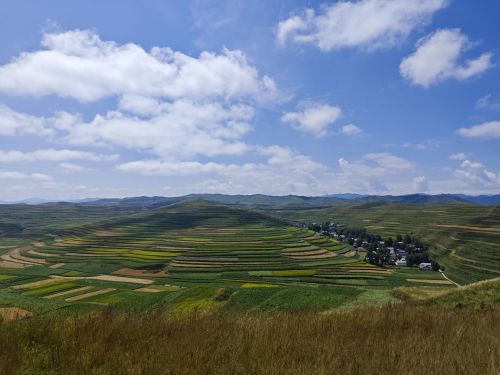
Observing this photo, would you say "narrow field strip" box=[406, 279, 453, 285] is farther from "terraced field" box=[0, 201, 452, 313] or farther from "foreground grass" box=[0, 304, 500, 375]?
"foreground grass" box=[0, 304, 500, 375]

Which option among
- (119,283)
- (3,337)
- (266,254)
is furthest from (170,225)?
(3,337)

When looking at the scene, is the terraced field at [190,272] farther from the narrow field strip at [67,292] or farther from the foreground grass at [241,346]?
the foreground grass at [241,346]

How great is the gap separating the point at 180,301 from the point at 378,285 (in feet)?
129

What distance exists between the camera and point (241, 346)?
16.3ft

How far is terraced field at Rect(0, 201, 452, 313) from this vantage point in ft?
127

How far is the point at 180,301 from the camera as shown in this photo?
39.9 m

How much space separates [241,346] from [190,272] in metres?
73.7

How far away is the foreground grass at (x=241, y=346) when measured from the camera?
4199mm

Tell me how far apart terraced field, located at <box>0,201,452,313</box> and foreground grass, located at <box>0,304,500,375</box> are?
69.3ft

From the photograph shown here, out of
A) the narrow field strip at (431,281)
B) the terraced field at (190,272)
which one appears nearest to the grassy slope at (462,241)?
the narrow field strip at (431,281)

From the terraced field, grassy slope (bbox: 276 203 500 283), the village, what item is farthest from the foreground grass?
the village

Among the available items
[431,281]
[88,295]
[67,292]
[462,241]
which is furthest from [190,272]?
[462,241]

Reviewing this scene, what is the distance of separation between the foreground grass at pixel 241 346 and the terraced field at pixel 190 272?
69.3ft

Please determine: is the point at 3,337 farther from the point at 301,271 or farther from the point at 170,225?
the point at 170,225
